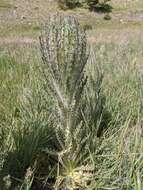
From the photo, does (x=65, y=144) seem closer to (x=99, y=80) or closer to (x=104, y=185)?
(x=104, y=185)

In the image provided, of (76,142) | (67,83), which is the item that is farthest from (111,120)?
(67,83)

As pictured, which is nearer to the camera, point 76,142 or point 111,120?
point 76,142

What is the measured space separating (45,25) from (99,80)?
76 centimetres

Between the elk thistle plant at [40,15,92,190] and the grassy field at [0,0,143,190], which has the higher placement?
the elk thistle plant at [40,15,92,190]

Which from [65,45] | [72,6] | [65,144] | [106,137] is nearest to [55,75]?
[65,45]

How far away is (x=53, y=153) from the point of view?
3.65 metres

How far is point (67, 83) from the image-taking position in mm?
3619

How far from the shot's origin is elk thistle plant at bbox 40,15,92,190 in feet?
11.7

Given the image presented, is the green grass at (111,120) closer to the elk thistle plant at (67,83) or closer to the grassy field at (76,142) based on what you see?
the grassy field at (76,142)

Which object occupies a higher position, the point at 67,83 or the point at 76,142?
the point at 67,83

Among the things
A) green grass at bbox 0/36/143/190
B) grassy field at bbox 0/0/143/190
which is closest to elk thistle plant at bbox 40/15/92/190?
grassy field at bbox 0/0/143/190

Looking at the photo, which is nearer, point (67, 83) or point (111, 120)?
point (67, 83)

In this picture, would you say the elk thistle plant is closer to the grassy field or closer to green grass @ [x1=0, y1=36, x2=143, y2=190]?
the grassy field

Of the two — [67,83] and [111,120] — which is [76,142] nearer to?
[67,83]
